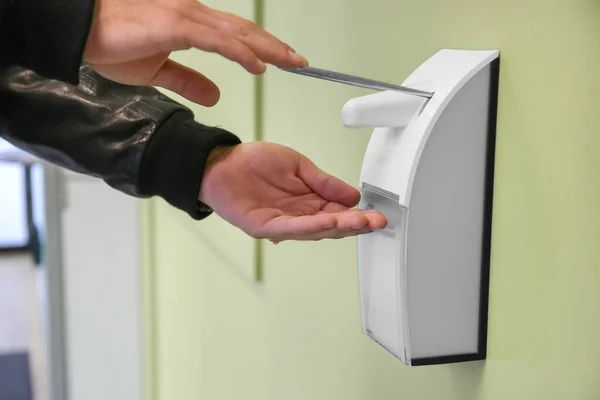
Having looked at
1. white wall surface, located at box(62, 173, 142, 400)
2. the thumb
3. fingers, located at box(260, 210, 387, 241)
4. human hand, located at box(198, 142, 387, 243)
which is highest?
the thumb

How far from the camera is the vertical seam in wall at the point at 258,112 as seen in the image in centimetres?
85

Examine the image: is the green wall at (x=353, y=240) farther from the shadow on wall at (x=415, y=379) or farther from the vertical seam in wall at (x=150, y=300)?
the vertical seam in wall at (x=150, y=300)

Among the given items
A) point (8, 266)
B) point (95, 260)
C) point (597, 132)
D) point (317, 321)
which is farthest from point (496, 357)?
point (8, 266)

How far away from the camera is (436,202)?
1.47 feet

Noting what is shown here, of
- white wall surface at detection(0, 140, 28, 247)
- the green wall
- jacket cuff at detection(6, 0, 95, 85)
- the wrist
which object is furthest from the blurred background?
white wall surface at detection(0, 140, 28, 247)

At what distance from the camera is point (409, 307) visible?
0.45 meters

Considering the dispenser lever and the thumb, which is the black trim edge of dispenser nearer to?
the dispenser lever

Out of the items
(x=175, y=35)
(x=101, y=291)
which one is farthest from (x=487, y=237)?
(x=101, y=291)

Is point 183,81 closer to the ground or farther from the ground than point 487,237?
farther from the ground

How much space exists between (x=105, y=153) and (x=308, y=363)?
340mm

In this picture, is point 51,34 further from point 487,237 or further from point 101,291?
point 101,291

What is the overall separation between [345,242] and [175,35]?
32 cm

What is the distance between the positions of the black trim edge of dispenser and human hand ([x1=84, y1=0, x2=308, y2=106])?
0.13 m

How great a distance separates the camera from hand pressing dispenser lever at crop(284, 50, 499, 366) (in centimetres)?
44
